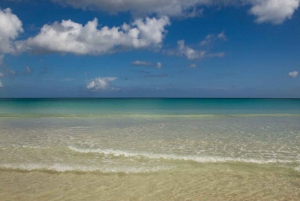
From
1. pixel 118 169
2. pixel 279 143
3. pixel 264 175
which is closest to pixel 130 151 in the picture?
pixel 118 169

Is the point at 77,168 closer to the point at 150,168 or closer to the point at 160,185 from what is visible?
the point at 150,168

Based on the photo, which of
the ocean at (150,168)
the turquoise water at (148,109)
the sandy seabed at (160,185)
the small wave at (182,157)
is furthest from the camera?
the turquoise water at (148,109)

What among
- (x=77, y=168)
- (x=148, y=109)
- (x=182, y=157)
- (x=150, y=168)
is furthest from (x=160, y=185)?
(x=148, y=109)

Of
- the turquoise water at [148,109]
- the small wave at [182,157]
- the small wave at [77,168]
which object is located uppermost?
the turquoise water at [148,109]

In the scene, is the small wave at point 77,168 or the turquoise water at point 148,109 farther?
the turquoise water at point 148,109

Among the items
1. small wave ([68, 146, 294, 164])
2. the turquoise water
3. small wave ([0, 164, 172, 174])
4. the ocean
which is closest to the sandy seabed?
the ocean

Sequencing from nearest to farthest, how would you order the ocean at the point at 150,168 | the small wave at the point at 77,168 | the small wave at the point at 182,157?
the ocean at the point at 150,168
the small wave at the point at 77,168
the small wave at the point at 182,157

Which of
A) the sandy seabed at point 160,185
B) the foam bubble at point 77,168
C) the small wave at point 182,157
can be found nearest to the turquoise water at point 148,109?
the small wave at point 182,157

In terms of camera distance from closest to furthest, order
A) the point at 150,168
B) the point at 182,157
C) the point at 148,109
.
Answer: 1. the point at 150,168
2. the point at 182,157
3. the point at 148,109

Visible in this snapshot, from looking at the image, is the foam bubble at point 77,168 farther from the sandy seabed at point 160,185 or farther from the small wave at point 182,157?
the small wave at point 182,157

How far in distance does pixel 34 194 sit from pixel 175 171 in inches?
178

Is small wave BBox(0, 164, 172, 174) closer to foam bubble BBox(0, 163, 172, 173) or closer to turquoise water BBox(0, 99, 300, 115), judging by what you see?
foam bubble BBox(0, 163, 172, 173)

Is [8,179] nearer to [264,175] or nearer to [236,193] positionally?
[236,193]

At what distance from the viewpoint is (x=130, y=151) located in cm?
1144
